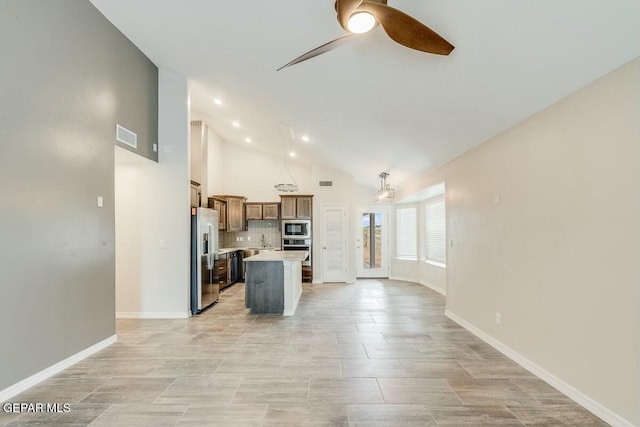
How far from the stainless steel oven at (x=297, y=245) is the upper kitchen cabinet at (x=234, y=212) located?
133cm

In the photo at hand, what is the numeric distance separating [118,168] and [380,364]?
4.88 metres

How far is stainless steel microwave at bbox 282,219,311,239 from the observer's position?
27.2 ft

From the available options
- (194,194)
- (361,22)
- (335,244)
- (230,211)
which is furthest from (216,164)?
(361,22)

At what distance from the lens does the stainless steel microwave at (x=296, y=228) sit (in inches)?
326

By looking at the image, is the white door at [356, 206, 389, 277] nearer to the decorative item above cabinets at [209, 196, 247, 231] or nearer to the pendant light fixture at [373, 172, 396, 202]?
the pendant light fixture at [373, 172, 396, 202]

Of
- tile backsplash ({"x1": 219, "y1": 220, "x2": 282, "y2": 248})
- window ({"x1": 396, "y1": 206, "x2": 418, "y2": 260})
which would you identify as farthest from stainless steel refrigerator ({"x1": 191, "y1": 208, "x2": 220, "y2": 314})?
window ({"x1": 396, "y1": 206, "x2": 418, "y2": 260})

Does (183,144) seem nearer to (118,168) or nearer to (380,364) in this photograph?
(118,168)

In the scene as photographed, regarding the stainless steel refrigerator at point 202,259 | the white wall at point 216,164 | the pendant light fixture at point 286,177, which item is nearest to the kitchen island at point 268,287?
the stainless steel refrigerator at point 202,259

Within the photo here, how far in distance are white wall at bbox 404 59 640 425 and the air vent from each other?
4.67 meters

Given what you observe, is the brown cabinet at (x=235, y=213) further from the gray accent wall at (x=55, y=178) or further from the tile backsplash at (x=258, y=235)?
the gray accent wall at (x=55, y=178)

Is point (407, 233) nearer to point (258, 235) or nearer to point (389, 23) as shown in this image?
point (258, 235)

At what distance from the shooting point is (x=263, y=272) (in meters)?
5.06

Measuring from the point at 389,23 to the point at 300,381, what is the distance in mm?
2848

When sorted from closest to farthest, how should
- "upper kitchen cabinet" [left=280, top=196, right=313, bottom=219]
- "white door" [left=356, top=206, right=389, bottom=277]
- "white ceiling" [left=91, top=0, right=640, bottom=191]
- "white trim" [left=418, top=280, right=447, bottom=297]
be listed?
1. "white ceiling" [left=91, top=0, right=640, bottom=191]
2. "white trim" [left=418, top=280, right=447, bottom=297]
3. "upper kitchen cabinet" [left=280, top=196, right=313, bottom=219]
4. "white door" [left=356, top=206, right=389, bottom=277]
